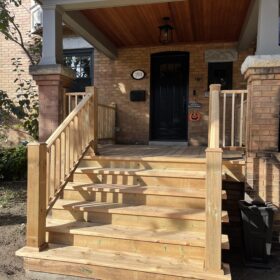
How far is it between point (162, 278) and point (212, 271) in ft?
1.46

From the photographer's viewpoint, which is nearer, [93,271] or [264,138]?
[93,271]

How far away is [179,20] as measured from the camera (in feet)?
18.2

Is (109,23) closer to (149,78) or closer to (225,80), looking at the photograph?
(149,78)

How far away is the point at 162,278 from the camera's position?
Answer: 9.00ft

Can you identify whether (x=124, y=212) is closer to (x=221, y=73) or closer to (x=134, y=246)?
(x=134, y=246)

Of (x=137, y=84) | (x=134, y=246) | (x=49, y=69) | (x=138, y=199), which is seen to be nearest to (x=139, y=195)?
(x=138, y=199)

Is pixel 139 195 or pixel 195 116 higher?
pixel 195 116

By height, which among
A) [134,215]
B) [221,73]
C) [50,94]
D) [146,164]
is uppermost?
[221,73]

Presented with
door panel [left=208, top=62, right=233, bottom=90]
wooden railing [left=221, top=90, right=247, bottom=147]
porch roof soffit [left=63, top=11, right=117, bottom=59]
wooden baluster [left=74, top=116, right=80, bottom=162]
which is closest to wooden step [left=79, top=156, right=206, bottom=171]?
wooden baluster [left=74, top=116, right=80, bottom=162]

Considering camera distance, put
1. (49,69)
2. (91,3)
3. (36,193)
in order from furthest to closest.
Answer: (49,69)
(91,3)
(36,193)

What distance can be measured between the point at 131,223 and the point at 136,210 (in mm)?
150

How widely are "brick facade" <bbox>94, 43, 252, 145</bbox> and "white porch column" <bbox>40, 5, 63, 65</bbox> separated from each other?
2758 mm

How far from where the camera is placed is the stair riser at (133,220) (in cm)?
319

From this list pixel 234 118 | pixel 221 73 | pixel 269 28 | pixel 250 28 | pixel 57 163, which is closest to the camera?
pixel 57 163
